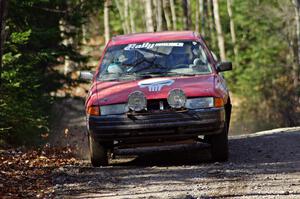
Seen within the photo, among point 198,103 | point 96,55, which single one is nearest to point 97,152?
point 198,103

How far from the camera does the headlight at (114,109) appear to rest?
9.36m

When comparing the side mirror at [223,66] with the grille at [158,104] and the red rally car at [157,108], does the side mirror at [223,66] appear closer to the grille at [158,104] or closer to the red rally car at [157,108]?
the red rally car at [157,108]

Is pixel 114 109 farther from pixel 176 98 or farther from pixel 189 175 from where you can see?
pixel 189 175

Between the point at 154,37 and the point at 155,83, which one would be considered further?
the point at 154,37

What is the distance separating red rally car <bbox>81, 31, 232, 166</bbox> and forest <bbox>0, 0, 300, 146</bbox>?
5.47 feet

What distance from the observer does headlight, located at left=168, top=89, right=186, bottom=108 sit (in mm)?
9195

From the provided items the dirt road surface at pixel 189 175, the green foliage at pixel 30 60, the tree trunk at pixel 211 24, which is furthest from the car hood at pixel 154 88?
the tree trunk at pixel 211 24

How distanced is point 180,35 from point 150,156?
2077 mm

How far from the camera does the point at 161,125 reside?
927 centimetres

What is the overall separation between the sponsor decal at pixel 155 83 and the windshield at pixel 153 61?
359mm

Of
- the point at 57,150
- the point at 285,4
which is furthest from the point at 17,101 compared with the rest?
the point at 285,4

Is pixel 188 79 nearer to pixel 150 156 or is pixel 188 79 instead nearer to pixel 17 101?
pixel 150 156

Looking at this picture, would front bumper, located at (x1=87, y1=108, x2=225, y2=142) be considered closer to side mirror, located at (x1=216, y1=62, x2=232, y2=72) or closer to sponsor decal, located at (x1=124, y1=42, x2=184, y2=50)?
side mirror, located at (x1=216, y1=62, x2=232, y2=72)

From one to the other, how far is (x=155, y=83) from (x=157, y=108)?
0.43 m
